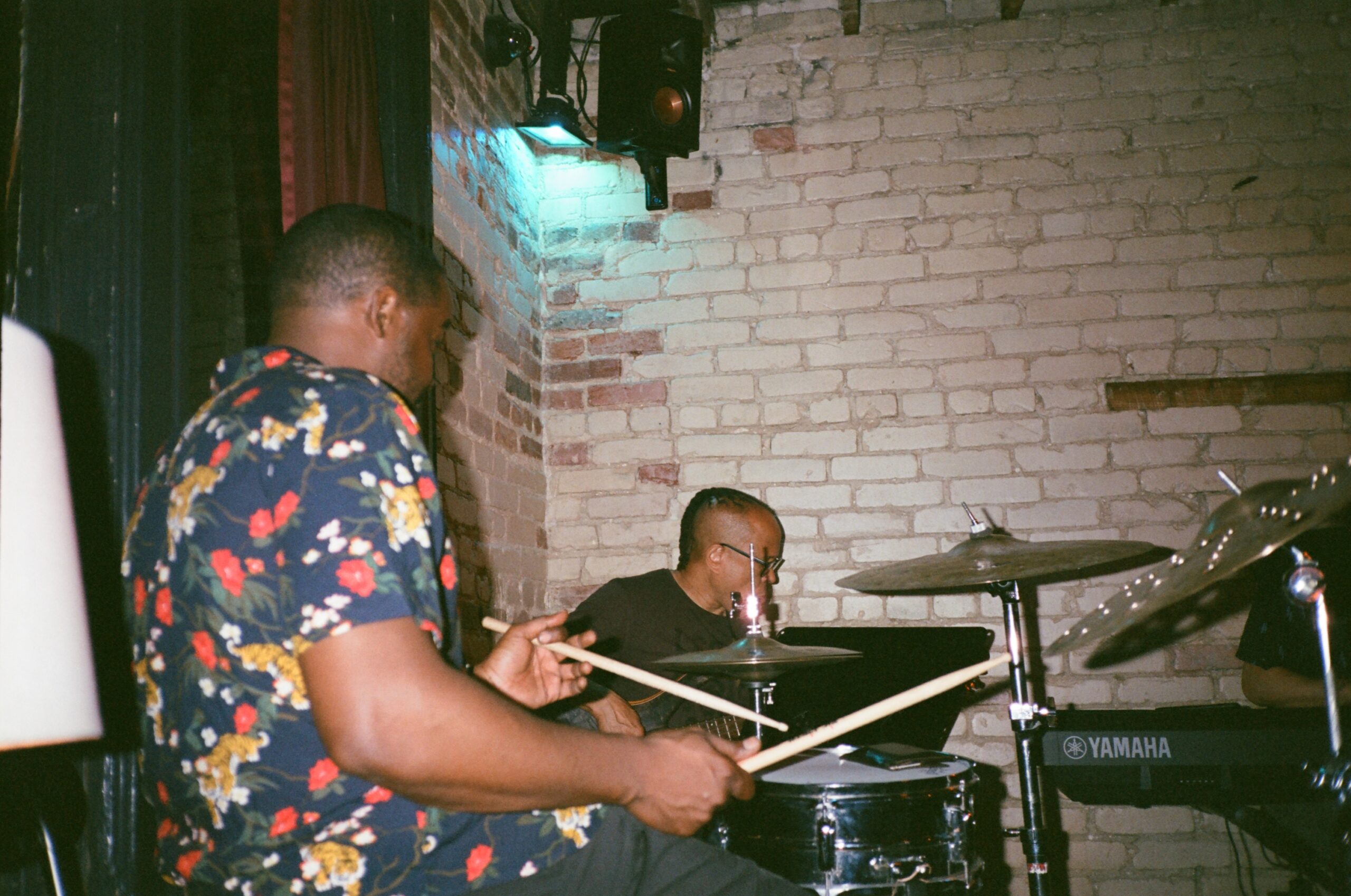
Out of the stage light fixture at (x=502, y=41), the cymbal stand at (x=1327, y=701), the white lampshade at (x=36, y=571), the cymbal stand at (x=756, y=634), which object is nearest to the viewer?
the white lampshade at (x=36, y=571)

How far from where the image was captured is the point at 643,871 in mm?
1146

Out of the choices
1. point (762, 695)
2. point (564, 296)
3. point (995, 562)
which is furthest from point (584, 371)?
point (995, 562)

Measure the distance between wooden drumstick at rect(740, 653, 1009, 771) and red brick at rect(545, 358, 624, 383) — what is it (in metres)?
2.25

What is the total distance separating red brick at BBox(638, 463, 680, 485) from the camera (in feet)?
10.7

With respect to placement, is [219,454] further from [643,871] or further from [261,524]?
[643,871]

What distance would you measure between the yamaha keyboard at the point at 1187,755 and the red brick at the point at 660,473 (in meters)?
1.45

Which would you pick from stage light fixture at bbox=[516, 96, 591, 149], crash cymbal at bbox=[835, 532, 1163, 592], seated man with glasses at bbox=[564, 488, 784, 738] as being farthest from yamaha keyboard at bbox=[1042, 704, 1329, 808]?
stage light fixture at bbox=[516, 96, 591, 149]

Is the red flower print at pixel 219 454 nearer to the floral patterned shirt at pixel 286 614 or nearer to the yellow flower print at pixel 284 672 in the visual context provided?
the floral patterned shirt at pixel 286 614

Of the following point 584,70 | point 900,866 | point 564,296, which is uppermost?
point 584,70

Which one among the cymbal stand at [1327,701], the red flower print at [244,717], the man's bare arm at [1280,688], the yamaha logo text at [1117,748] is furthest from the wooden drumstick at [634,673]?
the man's bare arm at [1280,688]

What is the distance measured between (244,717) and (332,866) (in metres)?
0.17

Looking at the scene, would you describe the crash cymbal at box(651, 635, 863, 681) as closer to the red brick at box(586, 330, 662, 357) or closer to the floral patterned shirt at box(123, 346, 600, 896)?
the floral patterned shirt at box(123, 346, 600, 896)

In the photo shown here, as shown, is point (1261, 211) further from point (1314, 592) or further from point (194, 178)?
point (194, 178)

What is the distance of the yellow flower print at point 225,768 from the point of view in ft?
2.99
